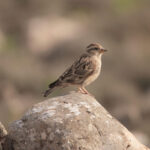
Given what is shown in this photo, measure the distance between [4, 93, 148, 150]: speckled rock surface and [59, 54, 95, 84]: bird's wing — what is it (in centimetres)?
230

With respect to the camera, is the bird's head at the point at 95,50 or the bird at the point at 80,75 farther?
the bird's head at the point at 95,50

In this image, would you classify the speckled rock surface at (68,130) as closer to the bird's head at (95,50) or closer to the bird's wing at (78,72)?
the bird's wing at (78,72)

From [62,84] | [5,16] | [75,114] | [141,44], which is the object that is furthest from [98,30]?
[75,114]

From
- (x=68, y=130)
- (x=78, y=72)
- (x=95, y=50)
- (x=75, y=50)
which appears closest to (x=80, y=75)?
(x=78, y=72)

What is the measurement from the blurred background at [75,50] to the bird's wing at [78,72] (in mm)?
7896

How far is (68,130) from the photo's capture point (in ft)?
48.8

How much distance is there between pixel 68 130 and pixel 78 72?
10.6 feet

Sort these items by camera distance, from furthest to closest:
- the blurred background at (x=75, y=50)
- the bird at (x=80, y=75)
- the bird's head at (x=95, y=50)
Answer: the blurred background at (x=75, y=50) < the bird's head at (x=95, y=50) < the bird at (x=80, y=75)

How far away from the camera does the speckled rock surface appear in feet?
48.6

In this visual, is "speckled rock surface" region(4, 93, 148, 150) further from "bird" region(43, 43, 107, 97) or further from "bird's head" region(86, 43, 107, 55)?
"bird's head" region(86, 43, 107, 55)

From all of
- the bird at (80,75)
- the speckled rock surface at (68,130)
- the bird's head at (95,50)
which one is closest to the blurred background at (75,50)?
the bird's head at (95,50)

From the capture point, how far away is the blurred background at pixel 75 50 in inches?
1185

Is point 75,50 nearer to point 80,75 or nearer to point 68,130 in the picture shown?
point 80,75

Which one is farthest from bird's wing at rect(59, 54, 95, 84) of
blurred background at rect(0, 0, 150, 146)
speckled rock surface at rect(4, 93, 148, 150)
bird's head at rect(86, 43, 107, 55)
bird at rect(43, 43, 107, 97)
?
blurred background at rect(0, 0, 150, 146)
